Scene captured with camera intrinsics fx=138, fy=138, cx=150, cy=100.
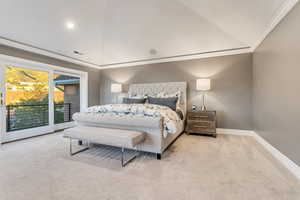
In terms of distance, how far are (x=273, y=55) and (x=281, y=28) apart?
438mm

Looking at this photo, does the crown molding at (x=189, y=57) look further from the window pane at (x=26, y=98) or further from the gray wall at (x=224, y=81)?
the window pane at (x=26, y=98)

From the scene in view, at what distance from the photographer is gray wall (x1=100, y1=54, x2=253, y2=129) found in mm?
3674

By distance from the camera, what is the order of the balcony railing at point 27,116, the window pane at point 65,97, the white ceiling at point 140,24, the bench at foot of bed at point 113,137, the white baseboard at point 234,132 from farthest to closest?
1. the window pane at point 65,97
2. the white baseboard at point 234,132
3. the balcony railing at point 27,116
4. the white ceiling at point 140,24
5. the bench at foot of bed at point 113,137

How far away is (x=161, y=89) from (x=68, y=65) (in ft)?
10.2

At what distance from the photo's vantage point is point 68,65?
442 cm

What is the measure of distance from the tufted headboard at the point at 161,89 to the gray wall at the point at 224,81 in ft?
0.64

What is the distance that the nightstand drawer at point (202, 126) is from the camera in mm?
3514

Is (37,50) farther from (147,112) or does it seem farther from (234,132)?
(234,132)

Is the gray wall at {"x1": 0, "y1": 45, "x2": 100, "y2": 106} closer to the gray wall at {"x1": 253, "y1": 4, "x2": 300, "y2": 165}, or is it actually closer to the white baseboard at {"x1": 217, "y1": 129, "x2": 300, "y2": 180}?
the white baseboard at {"x1": 217, "y1": 129, "x2": 300, "y2": 180}

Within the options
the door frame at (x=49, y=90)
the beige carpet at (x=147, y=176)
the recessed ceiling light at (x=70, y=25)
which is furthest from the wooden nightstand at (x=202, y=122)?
the door frame at (x=49, y=90)

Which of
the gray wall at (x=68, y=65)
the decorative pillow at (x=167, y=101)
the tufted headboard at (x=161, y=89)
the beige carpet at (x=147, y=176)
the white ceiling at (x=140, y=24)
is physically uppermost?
the white ceiling at (x=140, y=24)

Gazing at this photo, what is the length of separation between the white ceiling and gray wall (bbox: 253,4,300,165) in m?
0.33

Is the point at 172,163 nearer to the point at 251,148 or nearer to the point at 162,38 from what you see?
the point at 251,148

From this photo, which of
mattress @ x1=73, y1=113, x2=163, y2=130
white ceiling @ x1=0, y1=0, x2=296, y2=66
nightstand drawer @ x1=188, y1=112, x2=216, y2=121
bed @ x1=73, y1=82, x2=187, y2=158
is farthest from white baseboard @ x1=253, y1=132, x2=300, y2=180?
A: white ceiling @ x1=0, y1=0, x2=296, y2=66
